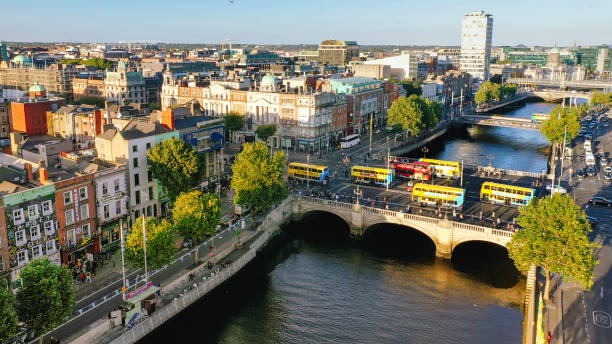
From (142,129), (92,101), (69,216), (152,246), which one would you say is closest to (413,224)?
(152,246)

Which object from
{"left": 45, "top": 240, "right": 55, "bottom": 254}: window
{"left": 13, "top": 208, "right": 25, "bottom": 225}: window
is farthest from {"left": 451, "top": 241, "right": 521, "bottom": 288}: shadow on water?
{"left": 13, "top": 208, "right": 25, "bottom": 225}: window

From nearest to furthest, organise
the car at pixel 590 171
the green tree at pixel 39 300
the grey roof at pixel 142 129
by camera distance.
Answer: the green tree at pixel 39 300 < the grey roof at pixel 142 129 < the car at pixel 590 171

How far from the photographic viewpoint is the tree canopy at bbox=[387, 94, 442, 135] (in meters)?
162

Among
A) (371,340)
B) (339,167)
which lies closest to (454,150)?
(339,167)

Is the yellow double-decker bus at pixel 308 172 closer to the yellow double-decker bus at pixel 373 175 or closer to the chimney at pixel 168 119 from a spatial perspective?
the yellow double-decker bus at pixel 373 175

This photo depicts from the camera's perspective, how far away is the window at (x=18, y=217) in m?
60.5

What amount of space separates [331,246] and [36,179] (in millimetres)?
46529

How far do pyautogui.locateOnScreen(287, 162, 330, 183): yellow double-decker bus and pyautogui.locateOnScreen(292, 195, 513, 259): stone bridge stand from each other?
35.8 ft

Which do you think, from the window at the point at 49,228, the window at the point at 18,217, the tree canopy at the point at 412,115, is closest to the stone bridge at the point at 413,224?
the window at the point at 49,228

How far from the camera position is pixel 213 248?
255ft

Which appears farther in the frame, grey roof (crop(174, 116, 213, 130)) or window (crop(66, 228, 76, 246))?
grey roof (crop(174, 116, 213, 130))

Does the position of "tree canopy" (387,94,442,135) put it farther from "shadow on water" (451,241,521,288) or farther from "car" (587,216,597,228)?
"car" (587,216,597,228)

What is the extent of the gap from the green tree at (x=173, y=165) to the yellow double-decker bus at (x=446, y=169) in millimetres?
53586

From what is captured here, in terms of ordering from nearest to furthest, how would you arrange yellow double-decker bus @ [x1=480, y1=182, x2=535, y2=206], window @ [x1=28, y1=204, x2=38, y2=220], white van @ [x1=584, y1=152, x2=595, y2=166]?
window @ [x1=28, y1=204, x2=38, y2=220] < yellow double-decker bus @ [x1=480, y1=182, x2=535, y2=206] < white van @ [x1=584, y1=152, x2=595, y2=166]
